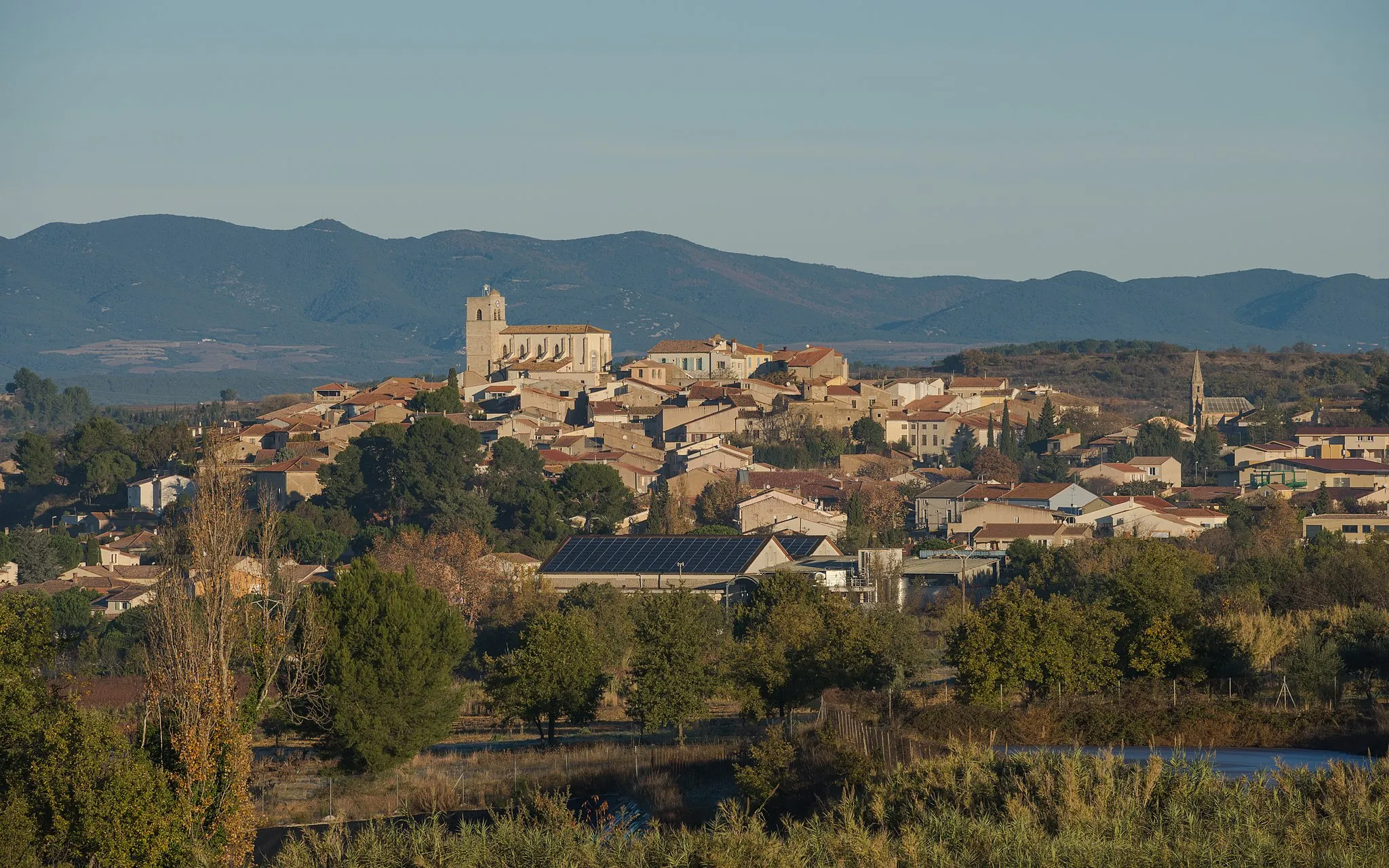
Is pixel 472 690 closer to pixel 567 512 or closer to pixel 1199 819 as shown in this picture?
pixel 1199 819

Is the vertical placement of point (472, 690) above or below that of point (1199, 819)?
below

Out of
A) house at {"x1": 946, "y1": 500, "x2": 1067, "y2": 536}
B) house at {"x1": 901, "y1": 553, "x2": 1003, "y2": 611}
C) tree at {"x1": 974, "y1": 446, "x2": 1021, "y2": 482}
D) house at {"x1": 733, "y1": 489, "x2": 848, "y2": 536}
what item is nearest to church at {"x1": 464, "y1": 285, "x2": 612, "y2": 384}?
tree at {"x1": 974, "y1": 446, "x2": 1021, "y2": 482}

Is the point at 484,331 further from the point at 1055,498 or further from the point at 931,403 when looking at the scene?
the point at 1055,498

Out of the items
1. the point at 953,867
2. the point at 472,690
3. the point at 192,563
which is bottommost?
the point at 472,690

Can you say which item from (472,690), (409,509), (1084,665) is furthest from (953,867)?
(409,509)

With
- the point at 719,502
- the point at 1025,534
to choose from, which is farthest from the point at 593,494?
the point at 1025,534

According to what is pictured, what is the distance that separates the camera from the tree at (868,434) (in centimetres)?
8969

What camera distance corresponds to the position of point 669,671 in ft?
99.2

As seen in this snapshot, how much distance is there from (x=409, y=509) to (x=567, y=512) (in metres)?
7.22

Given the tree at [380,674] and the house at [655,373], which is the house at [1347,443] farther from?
the tree at [380,674]

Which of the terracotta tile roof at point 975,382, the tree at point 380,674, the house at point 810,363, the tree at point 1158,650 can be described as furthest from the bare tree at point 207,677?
the terracotta tile roof at point 975,382

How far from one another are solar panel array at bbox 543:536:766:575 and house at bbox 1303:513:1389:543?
2000 centimetres

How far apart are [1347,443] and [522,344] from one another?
45542 millimetres

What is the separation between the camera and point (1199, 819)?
55.2 feet
